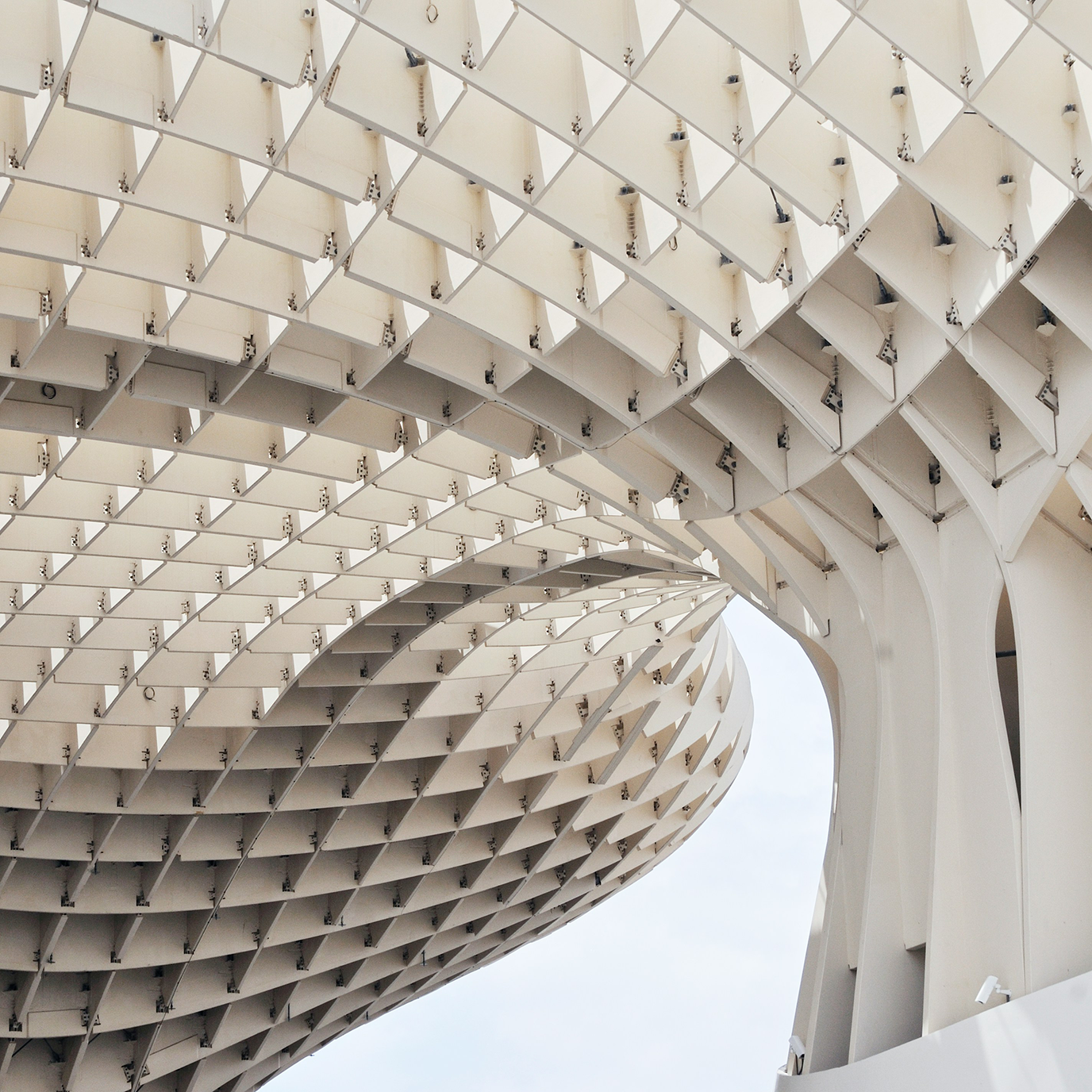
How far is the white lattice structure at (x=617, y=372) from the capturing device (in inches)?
665

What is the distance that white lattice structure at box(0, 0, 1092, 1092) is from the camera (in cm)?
1689

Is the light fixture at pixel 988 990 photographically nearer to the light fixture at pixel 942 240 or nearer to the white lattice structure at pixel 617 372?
the white lattice structure at pixel 617 372

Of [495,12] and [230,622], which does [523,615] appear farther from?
[495,12]

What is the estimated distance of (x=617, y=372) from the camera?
23781 mm

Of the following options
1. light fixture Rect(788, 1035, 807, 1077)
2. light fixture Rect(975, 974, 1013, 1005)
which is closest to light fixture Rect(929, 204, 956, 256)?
light fixture Rect(975, 974, 1013, 1005)

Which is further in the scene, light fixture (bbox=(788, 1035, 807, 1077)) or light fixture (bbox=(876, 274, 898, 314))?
light fixture (bbox=(788, 1035, 807, 1077))

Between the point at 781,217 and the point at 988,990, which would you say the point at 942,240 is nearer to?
the point at 781,217

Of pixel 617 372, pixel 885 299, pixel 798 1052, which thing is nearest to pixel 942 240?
pixel 885 299

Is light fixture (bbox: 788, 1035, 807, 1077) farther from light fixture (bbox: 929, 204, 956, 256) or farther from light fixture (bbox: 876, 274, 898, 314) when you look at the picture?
light fixture (bbox: 929, 204, 956, 256)

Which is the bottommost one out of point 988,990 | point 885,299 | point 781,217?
point 988,990

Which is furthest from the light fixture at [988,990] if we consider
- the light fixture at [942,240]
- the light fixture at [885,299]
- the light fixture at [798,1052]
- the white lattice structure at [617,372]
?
the light fixture at [942,240]

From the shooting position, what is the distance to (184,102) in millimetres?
18062

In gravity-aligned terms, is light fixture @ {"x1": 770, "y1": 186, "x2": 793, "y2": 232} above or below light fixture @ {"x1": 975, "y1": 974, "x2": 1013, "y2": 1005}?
above

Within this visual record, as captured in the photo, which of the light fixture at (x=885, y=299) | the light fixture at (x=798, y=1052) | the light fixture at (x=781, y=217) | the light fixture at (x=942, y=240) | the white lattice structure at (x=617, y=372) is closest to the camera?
the white lattice structure at (x=617, y=372)
